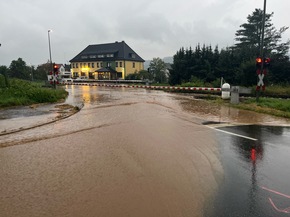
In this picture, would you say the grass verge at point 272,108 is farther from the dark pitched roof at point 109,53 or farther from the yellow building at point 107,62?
the dark pitched roof at point 109,53

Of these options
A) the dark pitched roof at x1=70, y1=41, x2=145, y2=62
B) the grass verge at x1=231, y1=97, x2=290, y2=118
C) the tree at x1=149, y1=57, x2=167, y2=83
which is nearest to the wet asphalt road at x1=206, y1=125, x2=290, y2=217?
the grass verge at x1=231, y1=97, x2=290, y2=118

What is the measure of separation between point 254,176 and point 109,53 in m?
69.6

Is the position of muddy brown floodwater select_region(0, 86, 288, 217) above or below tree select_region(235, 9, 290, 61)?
below

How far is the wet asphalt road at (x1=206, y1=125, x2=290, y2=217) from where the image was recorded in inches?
163

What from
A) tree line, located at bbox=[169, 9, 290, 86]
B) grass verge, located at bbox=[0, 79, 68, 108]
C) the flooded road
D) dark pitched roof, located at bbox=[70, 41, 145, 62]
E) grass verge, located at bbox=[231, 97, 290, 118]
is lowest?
the flooded road

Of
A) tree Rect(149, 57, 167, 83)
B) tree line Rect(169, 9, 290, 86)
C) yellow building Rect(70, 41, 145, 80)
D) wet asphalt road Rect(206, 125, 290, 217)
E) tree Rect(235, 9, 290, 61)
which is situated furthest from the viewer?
yellow building Rect(70, 41, 145, 80)

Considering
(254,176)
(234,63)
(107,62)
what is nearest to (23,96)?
(254,176)

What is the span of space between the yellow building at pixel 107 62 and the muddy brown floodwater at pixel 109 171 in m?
59.6

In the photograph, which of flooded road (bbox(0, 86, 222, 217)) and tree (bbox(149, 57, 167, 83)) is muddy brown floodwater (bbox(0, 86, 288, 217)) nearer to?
flooded road (bbox(0, 86, 222, 217))

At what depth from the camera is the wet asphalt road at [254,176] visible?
4.14 m

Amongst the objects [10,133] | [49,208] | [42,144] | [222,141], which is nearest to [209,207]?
[49,208]

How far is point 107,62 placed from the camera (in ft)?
235

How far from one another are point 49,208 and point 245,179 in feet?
12.7

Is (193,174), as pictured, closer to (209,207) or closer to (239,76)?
(209,207)
